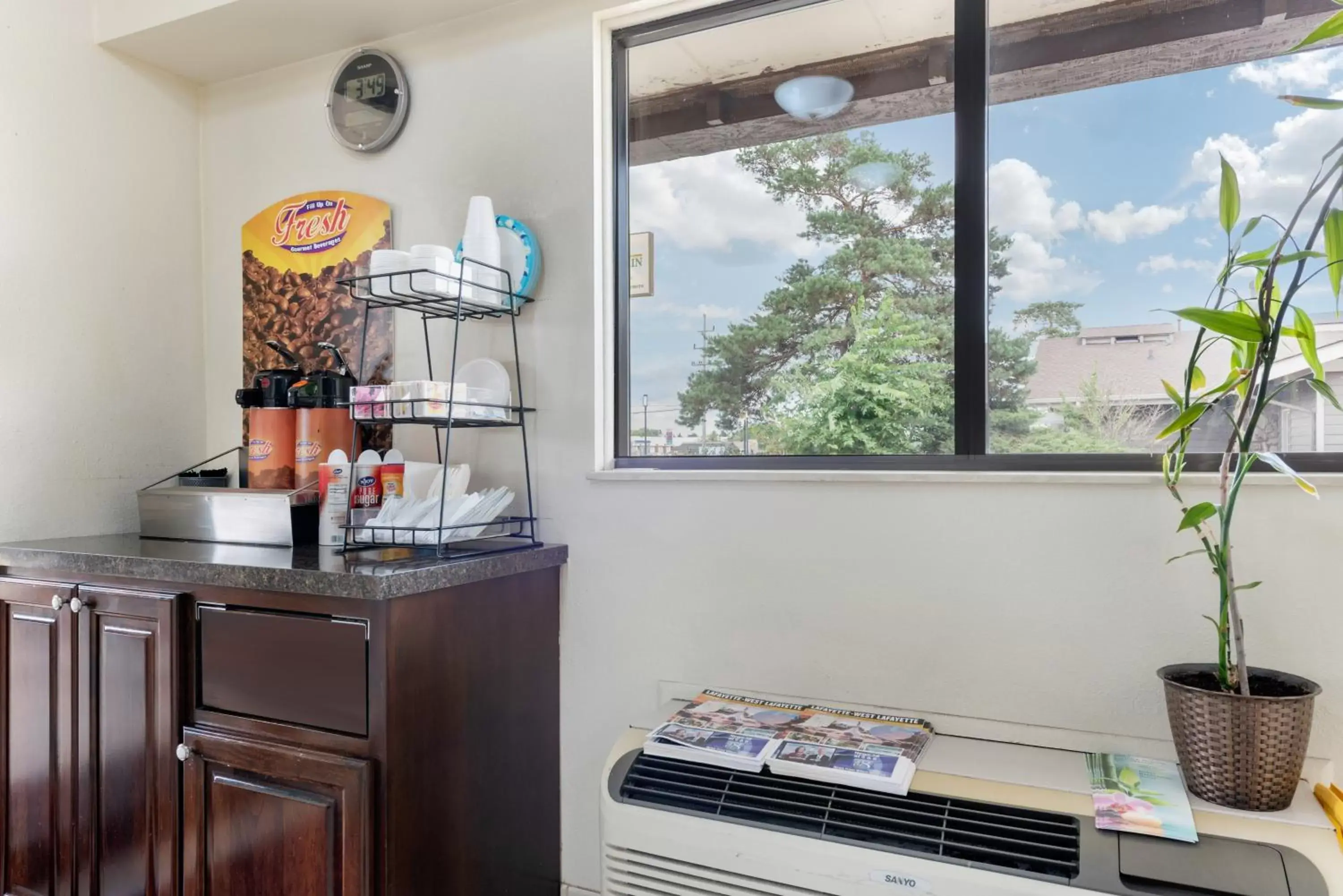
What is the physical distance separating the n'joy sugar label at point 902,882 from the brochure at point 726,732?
26 centimetres

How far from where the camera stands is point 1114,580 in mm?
1544

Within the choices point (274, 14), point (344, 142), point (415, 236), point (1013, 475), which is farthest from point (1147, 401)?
point (274, 14)

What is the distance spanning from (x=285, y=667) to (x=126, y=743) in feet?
1.63

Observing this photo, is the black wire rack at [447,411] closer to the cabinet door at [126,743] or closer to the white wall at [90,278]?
the cabinet door at [126,743]

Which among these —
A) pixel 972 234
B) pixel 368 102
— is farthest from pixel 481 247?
pixel 972 234

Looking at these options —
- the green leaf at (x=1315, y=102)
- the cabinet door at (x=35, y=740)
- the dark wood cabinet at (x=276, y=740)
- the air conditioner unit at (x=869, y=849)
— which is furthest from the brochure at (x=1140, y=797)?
the cabinet door at (x=35, y=740)

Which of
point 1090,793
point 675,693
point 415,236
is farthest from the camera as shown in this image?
point 415,236

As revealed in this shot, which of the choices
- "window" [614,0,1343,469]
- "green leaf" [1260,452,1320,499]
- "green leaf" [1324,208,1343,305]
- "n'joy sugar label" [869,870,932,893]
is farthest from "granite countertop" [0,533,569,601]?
"green leaf" [1324,208,1343,305]

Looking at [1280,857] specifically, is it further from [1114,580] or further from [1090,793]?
[1114,580]

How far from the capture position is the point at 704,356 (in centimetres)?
202

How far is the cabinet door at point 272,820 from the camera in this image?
1482mm

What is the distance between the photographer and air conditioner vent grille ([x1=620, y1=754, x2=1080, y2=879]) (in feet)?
4.03

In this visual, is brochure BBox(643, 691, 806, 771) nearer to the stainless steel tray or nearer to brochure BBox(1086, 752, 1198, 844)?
brochure BBox(1086, 752, 1198, 844)

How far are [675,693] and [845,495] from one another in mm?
604
